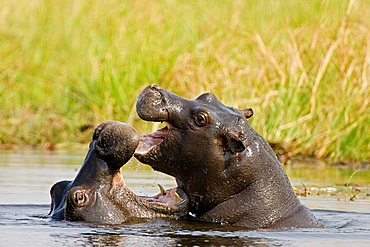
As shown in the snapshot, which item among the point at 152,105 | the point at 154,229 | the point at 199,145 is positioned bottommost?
the point at 154,229

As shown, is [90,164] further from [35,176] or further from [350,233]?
[35,176]

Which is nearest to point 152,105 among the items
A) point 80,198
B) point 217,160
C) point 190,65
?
point 217,160

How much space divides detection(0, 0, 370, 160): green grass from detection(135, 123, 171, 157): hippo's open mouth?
4.46 m

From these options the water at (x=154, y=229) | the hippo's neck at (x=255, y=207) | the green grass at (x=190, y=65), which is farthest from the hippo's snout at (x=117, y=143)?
the green grass at (x=190, y=65)

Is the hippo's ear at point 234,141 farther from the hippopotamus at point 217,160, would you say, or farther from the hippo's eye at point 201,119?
the hippo's eye at point 201,119

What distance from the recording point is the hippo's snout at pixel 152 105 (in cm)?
705

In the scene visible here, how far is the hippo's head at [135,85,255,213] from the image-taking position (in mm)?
7129

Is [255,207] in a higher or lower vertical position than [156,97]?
lower

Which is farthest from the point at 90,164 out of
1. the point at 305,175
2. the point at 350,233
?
the point at 305,175

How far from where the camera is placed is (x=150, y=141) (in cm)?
733

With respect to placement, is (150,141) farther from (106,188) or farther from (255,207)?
(255,207)

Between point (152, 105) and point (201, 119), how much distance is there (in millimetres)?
320

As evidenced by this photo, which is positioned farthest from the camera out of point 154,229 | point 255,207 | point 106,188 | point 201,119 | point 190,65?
point 190,65

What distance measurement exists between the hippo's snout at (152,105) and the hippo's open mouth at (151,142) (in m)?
0.16
